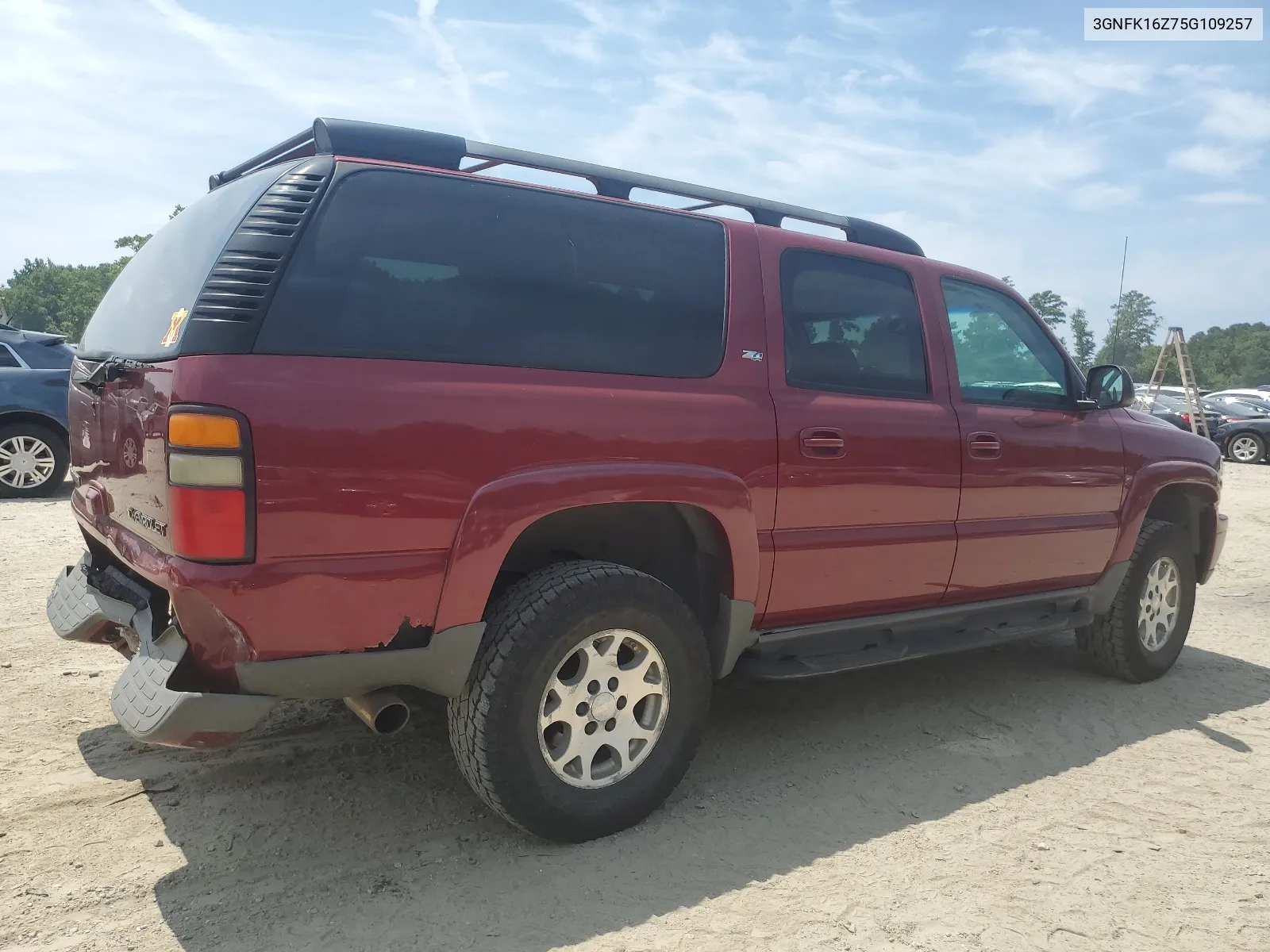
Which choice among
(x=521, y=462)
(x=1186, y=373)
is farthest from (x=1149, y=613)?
(x=1186, y=373)

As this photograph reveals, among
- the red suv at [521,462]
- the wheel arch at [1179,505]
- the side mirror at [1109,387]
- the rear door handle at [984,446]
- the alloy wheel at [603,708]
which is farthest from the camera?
the wheel arch at [1179,505]

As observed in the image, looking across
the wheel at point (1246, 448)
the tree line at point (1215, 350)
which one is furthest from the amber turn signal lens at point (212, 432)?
the tree line at point (1215, 350)

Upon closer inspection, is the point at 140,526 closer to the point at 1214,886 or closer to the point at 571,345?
the point at 571,345

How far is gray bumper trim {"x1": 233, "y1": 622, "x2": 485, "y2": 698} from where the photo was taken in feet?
7.52

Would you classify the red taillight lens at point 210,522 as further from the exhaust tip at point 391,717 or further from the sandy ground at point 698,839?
the sandy ground at point 698,839

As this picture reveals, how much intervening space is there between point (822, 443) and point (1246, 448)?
20.5m

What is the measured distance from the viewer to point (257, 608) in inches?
87.6

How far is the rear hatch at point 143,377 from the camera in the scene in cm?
232

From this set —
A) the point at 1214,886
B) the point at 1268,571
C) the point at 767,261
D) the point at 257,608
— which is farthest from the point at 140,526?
the point at 1268,571

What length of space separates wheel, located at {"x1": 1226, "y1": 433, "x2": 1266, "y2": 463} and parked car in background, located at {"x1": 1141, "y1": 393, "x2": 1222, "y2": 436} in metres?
0.50

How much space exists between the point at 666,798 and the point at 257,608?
145 centimetres

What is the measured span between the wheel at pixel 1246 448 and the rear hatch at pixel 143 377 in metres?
21.8

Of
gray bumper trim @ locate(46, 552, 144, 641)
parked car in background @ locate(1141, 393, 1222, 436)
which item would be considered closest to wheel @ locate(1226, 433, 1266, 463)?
parked car in background @ locate(1141, 393, 1222, 436)

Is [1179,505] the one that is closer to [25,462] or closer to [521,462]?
[521,462]
